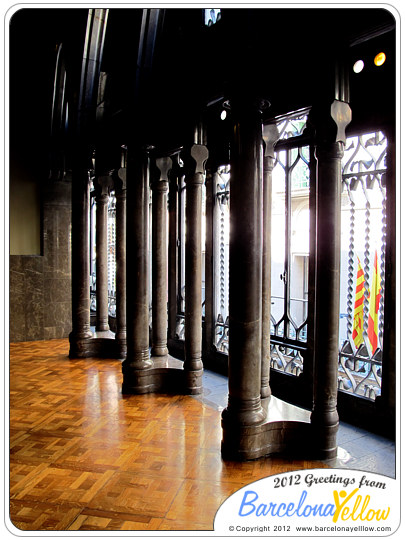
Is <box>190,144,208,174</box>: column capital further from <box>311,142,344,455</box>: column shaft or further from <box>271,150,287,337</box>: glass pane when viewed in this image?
<box>311,142,344,455</box>: column shaft

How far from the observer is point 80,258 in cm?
710

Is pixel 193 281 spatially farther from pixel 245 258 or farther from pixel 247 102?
pixel 247 102

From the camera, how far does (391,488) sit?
220 centimetres

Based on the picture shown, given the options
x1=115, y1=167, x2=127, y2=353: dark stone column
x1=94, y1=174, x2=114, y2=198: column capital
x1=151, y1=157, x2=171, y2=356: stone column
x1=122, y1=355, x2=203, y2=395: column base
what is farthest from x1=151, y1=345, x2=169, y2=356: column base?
x1=94, y1=174, x2=114, y2=198: column capital

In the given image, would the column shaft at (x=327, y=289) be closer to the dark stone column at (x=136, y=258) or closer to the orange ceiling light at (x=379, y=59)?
the orange ceiling light at (x=379, y=59)

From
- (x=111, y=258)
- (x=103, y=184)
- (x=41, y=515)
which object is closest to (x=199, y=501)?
(x=41, y=515)

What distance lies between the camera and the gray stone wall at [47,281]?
8.55m

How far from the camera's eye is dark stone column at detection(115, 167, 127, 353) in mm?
6918

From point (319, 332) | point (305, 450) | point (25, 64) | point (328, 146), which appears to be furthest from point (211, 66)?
point (25, 64)

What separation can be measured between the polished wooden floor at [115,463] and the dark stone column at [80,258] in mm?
1429

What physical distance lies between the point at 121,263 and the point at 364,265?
3.69 meters

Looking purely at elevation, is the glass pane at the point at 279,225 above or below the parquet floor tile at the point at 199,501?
above

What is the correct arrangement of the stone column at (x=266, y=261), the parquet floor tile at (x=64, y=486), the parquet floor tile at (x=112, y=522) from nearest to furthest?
the parquet floor tile at (x=112, y=522), the parquet floor tile at (x=64, y=486), the stone column at (x=266, y=261)

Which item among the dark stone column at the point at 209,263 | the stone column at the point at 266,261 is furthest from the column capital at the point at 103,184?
the stone column at the point at 266,261
